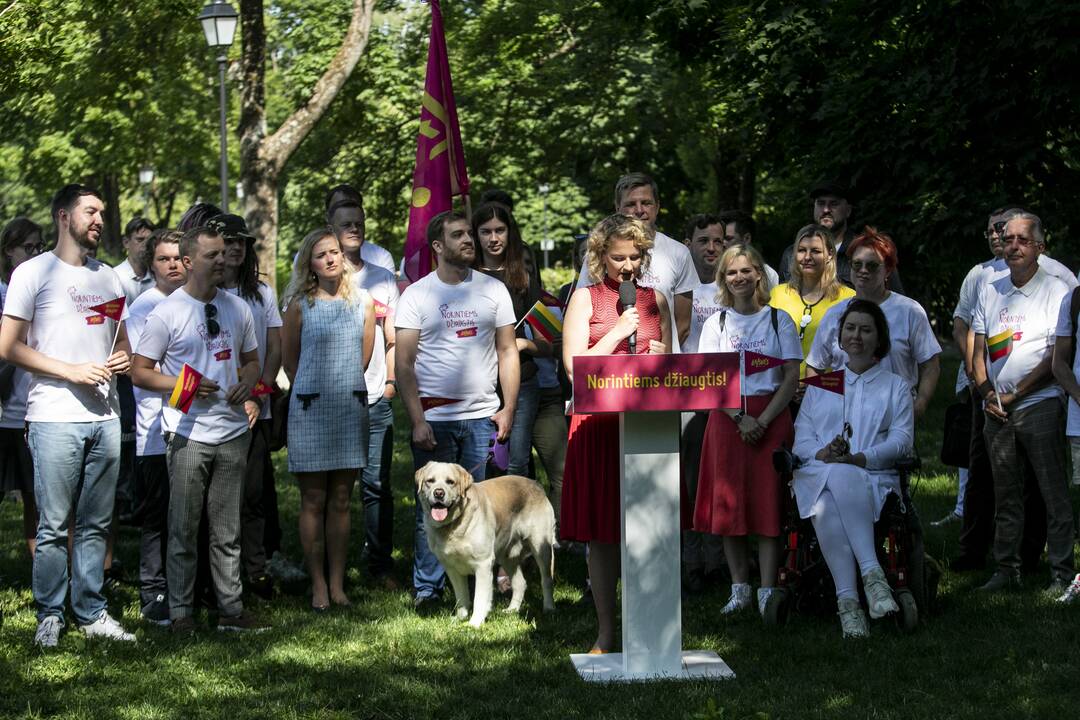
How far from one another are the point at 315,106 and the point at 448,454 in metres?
11.4

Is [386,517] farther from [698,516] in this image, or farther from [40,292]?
[40,292]

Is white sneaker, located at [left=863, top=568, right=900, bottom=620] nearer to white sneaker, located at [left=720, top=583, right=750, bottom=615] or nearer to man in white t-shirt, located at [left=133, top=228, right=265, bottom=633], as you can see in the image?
white sneaker, located at [left=720, top=583, right=750, bottom=615]

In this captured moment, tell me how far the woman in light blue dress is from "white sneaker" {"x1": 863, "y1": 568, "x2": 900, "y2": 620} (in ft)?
9.52

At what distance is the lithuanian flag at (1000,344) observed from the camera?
8.04m

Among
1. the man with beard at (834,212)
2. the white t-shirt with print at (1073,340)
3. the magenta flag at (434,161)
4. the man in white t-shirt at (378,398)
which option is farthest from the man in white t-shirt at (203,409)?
the white t-shirt with print at (1073,340)

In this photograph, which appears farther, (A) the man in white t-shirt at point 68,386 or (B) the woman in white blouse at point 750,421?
(B) the woman in white blouse at point 750,421

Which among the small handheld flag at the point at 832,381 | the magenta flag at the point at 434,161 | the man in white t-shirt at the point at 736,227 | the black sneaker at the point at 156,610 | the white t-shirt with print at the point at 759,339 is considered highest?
the magenta flag at the point at 434,161

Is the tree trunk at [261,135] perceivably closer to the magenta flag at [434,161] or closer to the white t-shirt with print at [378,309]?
the magenta flag at [434,161]

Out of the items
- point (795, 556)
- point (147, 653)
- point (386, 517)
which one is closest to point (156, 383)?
point (147, 653)

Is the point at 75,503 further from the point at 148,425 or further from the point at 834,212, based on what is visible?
the point at 834,212

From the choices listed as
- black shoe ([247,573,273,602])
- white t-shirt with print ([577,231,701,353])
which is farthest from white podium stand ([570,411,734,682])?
black shoe ([247,573,273,602])

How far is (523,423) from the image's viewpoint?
28.6 feet

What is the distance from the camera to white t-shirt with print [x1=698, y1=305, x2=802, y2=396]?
7.65 metres

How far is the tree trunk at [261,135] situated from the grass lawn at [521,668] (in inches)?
412
